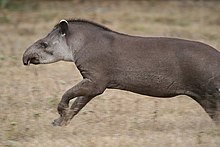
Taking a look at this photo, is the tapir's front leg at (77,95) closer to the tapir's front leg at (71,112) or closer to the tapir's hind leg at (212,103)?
the tapir's front leg at (71,112)

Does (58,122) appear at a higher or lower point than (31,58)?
lower

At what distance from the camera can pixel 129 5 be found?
20.7 m

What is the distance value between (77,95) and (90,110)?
0.94 metres

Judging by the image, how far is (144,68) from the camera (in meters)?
9.44

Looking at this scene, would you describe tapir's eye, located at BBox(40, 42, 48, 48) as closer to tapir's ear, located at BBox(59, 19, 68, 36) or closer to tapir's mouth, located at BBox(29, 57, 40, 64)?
tapir's mouth, located at BBox(29, 57, 40, 64)

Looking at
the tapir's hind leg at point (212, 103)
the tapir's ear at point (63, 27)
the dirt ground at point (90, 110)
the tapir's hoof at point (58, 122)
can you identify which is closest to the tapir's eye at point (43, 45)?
the tapir's ear at point (63, 27)

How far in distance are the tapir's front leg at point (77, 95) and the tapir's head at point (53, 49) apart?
463mm

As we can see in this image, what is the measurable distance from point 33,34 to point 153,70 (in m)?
7.76

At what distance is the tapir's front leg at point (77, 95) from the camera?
9.45 m

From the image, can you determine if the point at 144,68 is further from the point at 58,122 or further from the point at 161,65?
the point at 58,122

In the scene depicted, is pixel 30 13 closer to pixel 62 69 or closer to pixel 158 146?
pixel 62 69

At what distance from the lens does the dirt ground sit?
861 centimetres

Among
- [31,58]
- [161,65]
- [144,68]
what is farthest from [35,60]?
[161,65]

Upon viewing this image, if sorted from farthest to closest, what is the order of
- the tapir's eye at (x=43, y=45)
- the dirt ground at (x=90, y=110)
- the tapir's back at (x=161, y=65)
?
1. the tapir's eye at (x=43, y=45)
2. the tapir's back at (x=161, y=65)
3. the dirt ground at (x=90, y=110)
